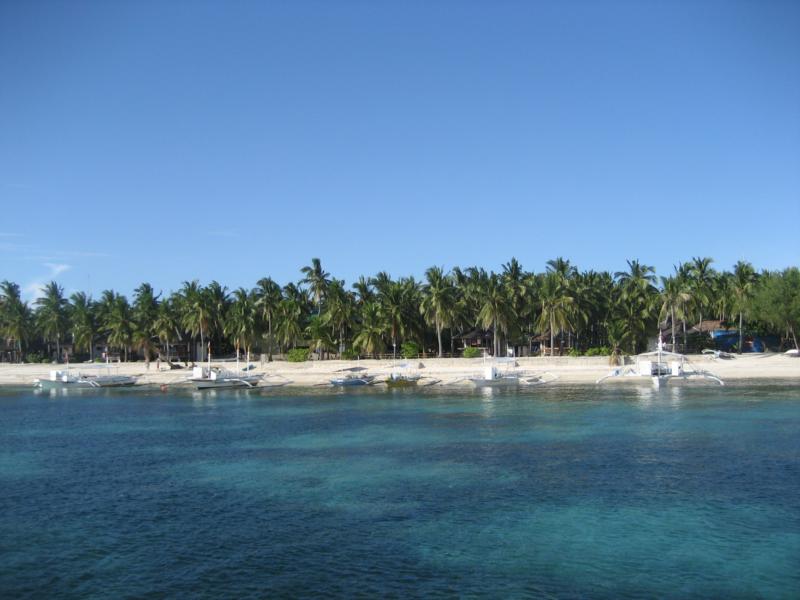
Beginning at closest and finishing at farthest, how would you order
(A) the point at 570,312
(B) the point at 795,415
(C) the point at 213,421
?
(B) the point at 795,415, (C) the point at 213,421, (A) the point at 570,312

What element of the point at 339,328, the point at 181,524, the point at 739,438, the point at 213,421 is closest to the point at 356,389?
the point at 339,328

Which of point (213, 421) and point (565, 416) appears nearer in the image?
point (565, 416)

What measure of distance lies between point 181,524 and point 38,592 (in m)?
5.81

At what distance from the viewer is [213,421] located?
49719 millimetres

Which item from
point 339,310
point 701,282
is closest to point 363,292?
point 339,310

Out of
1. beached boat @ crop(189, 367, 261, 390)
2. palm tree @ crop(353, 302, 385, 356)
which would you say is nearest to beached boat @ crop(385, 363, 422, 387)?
palm tree @ crop(353, 302, 385, 356)

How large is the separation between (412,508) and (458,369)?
57.9m

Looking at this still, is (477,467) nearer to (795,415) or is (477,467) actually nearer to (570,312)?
(795,415)

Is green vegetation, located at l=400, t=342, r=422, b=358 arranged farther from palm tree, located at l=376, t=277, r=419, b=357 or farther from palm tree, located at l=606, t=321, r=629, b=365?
palm tree, located at l=606, t=321, r=629, b=365

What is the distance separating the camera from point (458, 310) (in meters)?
89.0

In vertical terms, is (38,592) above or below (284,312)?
below

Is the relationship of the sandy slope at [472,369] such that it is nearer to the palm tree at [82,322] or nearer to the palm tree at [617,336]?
the palm tree at [617,336]

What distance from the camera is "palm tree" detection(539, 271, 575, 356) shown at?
83688 mm

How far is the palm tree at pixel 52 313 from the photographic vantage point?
113 m
